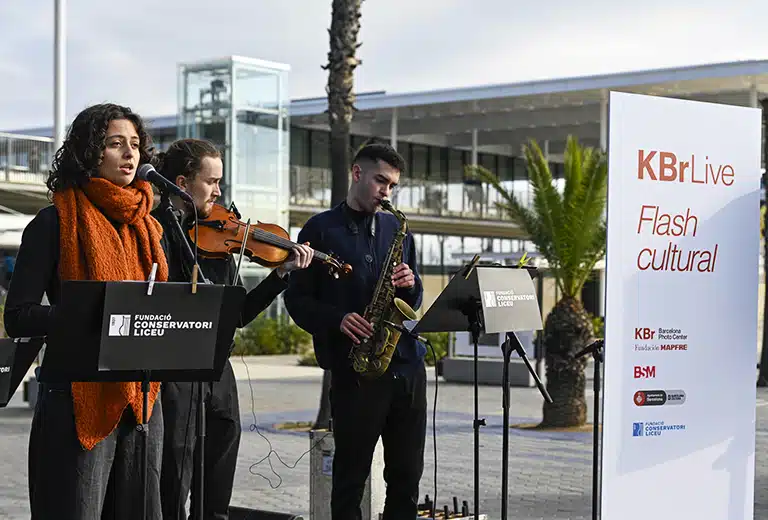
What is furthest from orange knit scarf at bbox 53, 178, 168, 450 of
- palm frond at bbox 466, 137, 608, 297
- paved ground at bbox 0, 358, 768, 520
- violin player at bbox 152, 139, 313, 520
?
palm frond at bbox 466, 137, 608, 297

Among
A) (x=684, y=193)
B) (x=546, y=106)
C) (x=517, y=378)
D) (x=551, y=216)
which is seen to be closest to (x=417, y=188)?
(x=546, y=106)

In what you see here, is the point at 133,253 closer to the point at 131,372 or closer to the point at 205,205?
the point at 131,372

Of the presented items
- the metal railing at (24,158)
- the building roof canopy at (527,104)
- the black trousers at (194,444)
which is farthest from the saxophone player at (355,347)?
the metal railing at (24,158)

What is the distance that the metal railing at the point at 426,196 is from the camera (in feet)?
103

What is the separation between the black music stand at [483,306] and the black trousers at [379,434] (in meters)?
0.31

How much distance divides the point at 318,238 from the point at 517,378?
13.8m

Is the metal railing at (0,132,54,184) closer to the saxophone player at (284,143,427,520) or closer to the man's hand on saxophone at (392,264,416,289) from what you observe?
the saxophone player at (284,143,427,520)

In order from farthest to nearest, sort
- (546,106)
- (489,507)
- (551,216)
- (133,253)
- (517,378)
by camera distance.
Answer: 1. (546,106)
2. (517,378)
3. (551,216)
4. (489,507)
5. (133,253)

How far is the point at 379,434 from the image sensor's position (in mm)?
5492

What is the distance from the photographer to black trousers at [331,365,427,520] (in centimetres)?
542

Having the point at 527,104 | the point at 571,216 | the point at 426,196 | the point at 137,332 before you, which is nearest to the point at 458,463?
the point at 571,216

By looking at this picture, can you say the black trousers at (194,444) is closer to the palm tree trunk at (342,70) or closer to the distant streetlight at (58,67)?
the palm tree trunk at (342,70)

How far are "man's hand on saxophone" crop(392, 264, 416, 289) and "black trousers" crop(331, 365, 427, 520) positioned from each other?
0.43 meters

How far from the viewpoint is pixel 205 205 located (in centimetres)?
526
